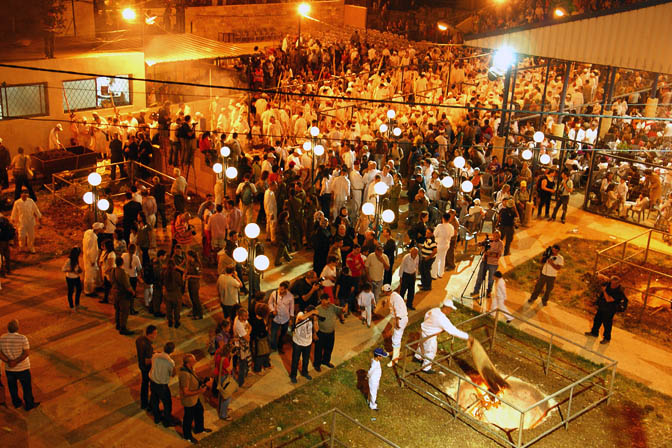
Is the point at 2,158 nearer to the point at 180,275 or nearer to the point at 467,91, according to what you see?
the point at 180,275

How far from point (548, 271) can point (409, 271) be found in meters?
3.09

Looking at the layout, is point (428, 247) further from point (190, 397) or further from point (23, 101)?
point (23, 101)

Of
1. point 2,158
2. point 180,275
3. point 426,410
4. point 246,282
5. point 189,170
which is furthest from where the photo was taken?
point 189,170

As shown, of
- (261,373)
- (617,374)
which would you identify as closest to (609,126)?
(617,374)

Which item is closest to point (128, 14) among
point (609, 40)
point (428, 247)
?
point (609, 40)

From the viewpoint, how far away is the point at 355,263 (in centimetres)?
1293

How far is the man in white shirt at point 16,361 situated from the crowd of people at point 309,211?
66.8 inches

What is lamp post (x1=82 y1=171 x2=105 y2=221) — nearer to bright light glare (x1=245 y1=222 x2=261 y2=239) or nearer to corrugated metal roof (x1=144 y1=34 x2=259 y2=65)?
bright light glare (x1=245 y1=222 x2=261 y2=239)

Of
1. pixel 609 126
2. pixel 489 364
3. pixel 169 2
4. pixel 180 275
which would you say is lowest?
pixel 489 364

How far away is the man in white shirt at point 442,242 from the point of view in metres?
14.6

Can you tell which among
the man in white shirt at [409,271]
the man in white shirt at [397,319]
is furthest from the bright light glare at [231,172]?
the man in white shirt at [397,319]

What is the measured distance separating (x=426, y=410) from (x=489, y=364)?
1.24 metres

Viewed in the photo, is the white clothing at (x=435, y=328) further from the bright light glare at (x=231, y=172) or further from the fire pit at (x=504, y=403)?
the bright light glare at (x=231, y=172)

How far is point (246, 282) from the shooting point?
14.1m
